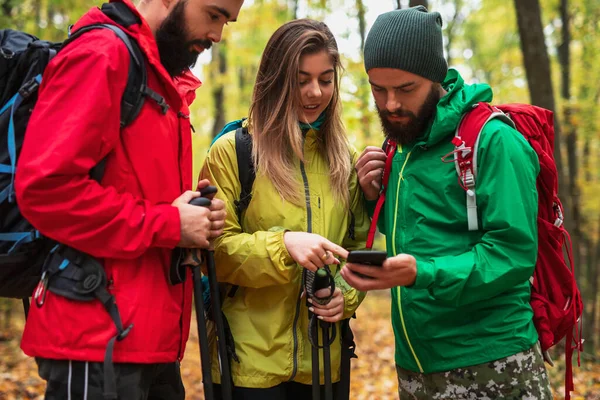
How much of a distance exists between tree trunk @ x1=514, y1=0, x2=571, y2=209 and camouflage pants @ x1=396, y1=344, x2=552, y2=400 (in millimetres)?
5116

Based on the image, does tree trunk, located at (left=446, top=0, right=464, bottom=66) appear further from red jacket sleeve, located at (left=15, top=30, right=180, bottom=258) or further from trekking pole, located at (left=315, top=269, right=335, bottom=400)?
red jacket sleeve, located at (left=15, top=30, right=180, bottom=258)

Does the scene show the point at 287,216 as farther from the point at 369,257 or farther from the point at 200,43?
the point at 200,43

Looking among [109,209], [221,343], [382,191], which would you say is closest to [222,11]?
[109,209]

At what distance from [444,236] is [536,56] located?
5.43 meters

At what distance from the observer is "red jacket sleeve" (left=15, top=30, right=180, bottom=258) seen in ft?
7.38

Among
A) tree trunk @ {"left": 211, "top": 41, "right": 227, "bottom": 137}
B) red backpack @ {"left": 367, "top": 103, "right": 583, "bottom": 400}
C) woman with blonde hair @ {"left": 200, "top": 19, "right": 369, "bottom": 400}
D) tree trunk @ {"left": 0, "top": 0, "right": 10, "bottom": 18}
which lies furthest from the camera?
tree trunk @ {"left": 211, "top": 41, "right": 227, "bottom": 137}

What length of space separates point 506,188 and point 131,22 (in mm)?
1905

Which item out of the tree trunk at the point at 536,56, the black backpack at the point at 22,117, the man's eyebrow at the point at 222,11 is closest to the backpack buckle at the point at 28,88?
the black backpack at the point at 22,117

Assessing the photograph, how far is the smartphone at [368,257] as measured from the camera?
103 inches

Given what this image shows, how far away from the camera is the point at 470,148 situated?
2.83 metres

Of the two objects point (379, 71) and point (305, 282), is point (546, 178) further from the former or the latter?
point (305, 282)

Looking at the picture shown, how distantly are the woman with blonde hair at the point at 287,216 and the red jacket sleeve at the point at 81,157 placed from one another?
0.80 m

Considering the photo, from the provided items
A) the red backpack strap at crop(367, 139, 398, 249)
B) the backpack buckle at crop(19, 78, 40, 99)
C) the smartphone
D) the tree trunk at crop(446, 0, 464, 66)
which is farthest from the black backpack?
the tree trunk at crop(446, 0, 464, 66)

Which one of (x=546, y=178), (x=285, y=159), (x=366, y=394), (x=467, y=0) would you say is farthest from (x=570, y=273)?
(x=467, y=0)
